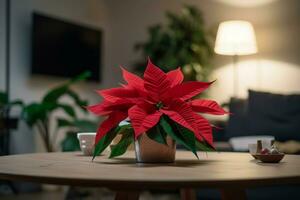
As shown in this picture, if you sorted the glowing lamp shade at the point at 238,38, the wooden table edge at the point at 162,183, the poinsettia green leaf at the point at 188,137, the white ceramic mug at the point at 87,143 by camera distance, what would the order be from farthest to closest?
the glowing lamp shade at the point at 238,38 → the white ceramic mug at the point at 87,143 → the poinsettia green leaf at the point at 188,137 → the wooden table edge at the point at 162,183

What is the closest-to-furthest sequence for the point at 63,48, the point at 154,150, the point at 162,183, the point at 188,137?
the point at 162,183
the point at 188,137
the point at 154,150
the point at 63,48

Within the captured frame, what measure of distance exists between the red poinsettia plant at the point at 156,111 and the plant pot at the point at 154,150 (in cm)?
3

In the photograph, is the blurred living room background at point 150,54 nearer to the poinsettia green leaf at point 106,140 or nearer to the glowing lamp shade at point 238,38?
the glowing lamp shade at point 238,38

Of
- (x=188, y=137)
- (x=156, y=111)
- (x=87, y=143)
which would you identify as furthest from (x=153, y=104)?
(x=87, y=143)

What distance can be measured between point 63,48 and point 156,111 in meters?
3.61

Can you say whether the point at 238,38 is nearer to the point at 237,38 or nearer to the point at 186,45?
the point at 237,38

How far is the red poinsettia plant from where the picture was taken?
1156mm

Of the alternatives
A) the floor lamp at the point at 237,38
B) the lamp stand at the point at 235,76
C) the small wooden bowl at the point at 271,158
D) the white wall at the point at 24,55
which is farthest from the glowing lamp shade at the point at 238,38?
the small wooden bowl at the point at 271,158

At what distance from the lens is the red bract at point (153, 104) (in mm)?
1167

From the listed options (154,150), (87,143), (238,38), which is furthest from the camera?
(238,38)

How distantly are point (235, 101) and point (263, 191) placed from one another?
109cm

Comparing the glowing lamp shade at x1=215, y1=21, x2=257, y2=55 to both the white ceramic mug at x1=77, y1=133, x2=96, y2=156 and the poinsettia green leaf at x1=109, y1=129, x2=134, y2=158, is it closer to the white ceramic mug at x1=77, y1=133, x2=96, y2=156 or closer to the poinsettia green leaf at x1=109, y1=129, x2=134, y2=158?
the white ceramic mug at x1=77, y1=133, x2=96, y2=156

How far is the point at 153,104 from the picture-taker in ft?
4.00

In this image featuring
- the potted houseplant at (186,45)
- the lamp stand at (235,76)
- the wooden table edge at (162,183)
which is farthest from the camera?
the lamp stand at (235,76)
